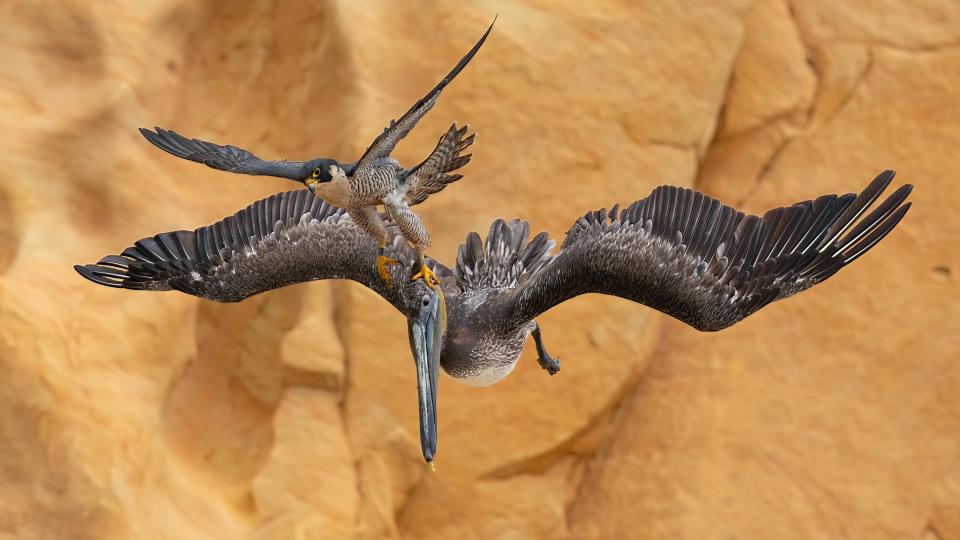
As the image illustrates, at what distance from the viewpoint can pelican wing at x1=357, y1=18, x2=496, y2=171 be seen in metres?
4.21

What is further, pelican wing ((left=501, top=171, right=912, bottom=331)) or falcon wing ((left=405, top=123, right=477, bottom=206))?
pelican wing ((left=501, top=171, right=912, bottom=331))

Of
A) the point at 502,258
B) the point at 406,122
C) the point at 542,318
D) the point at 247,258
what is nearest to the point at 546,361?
the point at 502,258

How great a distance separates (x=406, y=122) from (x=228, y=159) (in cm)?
114

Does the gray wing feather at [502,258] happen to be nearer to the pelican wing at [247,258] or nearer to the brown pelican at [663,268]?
the brown pelican at [663,268]

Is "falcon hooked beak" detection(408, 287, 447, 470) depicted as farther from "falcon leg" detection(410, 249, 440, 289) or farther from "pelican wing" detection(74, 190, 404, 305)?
"pelican wing" detection(74, 190, 404, 305)

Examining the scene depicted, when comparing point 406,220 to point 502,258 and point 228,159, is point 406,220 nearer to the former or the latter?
point 228,159

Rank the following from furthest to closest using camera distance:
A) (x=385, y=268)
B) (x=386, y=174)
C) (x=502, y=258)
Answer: (x=502, y=258)
(x=385, y=268)
(x=386, y=174)

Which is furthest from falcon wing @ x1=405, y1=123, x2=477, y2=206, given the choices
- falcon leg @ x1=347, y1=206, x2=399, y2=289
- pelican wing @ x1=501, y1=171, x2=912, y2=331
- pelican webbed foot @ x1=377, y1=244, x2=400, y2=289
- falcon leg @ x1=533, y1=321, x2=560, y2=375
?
falcon leg @ x1=533, y1=321, x2=560, y2=375

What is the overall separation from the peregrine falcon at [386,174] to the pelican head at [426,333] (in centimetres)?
18

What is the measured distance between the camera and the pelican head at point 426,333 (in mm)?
4973

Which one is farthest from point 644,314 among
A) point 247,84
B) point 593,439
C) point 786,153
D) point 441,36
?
point 247,84

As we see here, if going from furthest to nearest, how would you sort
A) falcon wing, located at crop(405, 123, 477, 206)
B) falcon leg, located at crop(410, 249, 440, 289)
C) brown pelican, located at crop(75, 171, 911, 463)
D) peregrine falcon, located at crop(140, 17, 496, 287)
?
brown pelican, located at crop(75, 171, 911, 463), falcon leg, located at crop(410, 249, 440, 289), falcon wing, located at crop(405, 123, 477, 206), peregrine falcon, located at crop(140, 17, 496, 287)

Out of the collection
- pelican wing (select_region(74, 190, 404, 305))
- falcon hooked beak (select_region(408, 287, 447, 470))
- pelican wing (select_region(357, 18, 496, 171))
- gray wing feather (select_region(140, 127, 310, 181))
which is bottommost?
pelican wing (select_region(74, 190, 404, 305))

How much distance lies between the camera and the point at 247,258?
20.2ft
